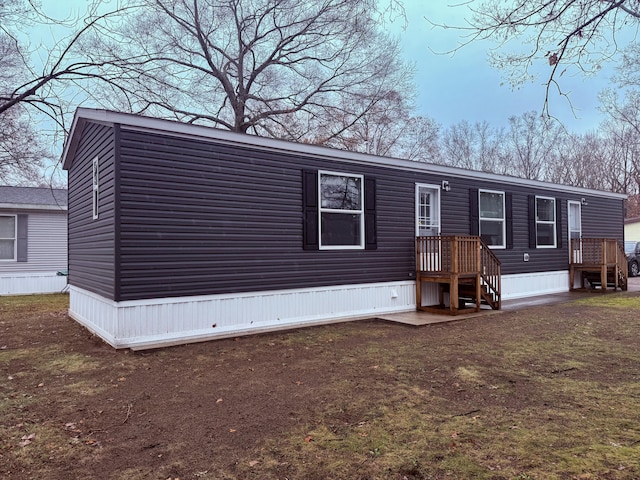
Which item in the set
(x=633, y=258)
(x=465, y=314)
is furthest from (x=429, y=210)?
(x=633, y=258)

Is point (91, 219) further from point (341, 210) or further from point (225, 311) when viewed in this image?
point (341, 210)

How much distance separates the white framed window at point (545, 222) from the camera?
12.0 meters

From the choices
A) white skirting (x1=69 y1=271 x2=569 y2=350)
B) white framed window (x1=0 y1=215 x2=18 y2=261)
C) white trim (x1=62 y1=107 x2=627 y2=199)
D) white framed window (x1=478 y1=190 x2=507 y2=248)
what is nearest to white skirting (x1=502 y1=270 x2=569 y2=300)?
white framed window (x1=478 y1=190 x2=507 y2=248)

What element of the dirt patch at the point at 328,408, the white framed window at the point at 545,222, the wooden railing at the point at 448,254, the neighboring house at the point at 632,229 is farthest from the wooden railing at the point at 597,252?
the neighboring house at the point at 632,229

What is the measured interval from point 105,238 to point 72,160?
399 centimetres

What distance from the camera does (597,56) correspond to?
3.77 m

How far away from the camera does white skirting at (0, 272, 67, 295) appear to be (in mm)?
13367

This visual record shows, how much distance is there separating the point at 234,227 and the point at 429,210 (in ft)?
15.6

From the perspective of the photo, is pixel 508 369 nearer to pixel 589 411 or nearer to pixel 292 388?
pixel 589 411

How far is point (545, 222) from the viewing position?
478 inches

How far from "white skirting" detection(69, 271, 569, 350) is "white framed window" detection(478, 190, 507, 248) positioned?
2.78 meters

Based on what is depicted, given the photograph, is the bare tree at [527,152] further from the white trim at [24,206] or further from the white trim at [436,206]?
the white trim at [24,206]

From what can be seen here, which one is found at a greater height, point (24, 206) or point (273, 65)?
point (273, 65)

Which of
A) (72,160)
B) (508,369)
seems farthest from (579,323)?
(72,160)
